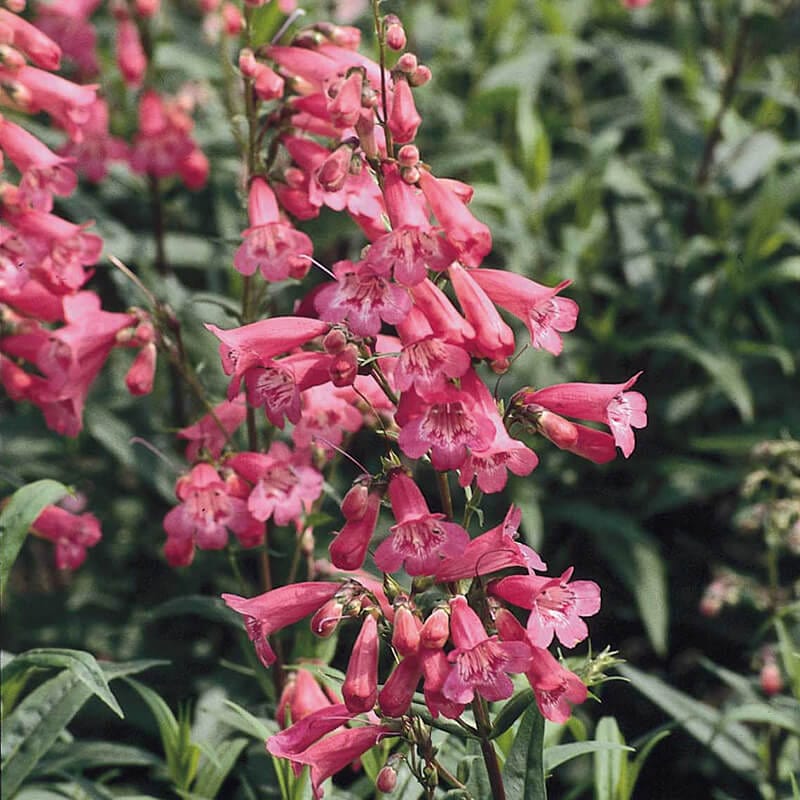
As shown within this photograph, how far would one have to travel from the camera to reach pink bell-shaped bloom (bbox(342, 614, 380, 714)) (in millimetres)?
2830

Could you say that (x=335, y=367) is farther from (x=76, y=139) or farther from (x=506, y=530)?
(x=76, y=139)

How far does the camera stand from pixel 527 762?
3061 millimetres

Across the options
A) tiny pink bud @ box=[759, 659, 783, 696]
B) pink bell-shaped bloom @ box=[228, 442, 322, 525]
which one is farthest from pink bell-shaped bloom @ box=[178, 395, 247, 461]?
tiny pink bud @ box=[759, 659, 783, 696]

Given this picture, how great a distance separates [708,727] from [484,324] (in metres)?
2.48

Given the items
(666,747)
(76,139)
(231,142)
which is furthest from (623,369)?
(76,139)

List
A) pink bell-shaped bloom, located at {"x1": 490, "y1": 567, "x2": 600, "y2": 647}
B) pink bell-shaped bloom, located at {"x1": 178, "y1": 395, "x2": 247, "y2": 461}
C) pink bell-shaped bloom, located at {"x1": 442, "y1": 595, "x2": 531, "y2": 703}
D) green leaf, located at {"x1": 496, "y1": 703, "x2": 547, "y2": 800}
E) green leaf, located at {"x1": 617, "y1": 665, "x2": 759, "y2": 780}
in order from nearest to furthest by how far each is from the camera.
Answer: pink bell-shaped bloom, located at {"x1": 442, "y1": 595, "x2": 531, "y2": 703} < pink bell-shaped bloom, located at {"x1": 490, "y1": 567, "x2": 600, "y2": 647} < green leaf, located at {"x1": 496, "y1": 703, "x2": 547, "y2": 800} < pink bell-shaped bloom, located at {"x1": 178, "y1": 395, "x2": 247, "y2": 461} < green leaf, located at {"x1": 617, "y1": 665, "x2": 759, "y2": 780}

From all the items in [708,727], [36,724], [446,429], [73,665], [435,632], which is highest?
[446,429]

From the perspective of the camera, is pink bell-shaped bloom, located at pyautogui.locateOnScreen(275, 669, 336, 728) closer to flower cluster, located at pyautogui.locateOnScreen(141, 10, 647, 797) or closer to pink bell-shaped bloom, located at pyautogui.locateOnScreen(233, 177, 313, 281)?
flower cluster, located at pyautogui.locateOnScreen(141, 10, 647, 797)

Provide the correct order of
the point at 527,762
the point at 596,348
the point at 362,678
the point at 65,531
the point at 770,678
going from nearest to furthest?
the point at 362,678
the point at 527,762
the point at 65,531
the point at 770,678
the point at 596,348

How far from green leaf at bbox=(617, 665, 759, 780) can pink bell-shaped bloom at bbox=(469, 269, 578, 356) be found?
5.99 feet

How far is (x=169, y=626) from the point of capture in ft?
18.7

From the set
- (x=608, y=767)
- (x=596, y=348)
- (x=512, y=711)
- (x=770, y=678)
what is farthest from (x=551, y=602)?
(x=596, y=348)

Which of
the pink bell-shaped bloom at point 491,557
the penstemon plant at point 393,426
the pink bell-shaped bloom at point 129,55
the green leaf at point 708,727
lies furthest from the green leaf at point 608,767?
the pink bell-shaped bloom at point 129,55

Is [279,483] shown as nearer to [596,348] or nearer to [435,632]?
[435,632]
